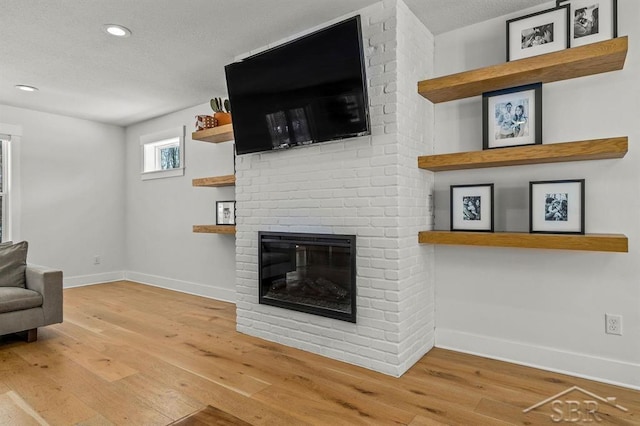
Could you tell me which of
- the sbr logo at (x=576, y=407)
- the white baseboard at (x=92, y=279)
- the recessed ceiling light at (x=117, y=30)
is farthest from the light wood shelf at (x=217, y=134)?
the sbr logo at (x=576, y=407)

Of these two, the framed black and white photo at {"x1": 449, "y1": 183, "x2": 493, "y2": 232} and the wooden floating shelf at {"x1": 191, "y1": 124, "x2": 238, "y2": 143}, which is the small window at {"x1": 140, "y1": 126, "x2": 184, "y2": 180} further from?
the framed black and white photo at {"x1": 449, "y1": 183, "x2": 493, "y2": 232}

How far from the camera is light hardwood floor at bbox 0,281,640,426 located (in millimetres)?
1975

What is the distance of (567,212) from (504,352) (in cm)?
105

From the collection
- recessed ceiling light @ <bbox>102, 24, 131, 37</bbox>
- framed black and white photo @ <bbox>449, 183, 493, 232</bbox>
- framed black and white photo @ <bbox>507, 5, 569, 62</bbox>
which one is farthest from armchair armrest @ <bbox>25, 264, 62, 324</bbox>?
framed black and white photo @ <bbox>507, 5, 569, 62</bbox>

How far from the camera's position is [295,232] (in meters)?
2.95

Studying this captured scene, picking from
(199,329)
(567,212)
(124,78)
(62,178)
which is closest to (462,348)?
(567,212)

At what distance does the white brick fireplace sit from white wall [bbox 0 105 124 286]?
385 cm

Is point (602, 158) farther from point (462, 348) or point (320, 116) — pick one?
point (320, 116)

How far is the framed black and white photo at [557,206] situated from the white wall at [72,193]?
5.62 metres

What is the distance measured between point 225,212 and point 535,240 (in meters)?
3.14

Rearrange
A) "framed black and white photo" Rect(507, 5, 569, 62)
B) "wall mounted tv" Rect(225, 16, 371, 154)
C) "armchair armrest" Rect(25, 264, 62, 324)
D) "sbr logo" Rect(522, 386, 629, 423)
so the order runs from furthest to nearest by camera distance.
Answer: "armchair armrest" Rect(25, 264, 62, 324)
"wall mounted tv" Rect(225, 16, 371, 154)
"framed black and white photo" Rect(507, 5, 569, 62)
"sbr logo" Rect(522, 386, 629, 423)

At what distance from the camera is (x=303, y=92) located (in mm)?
2689

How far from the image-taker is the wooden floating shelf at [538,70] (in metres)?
2.08

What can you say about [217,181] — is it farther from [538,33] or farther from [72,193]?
[538,33]
